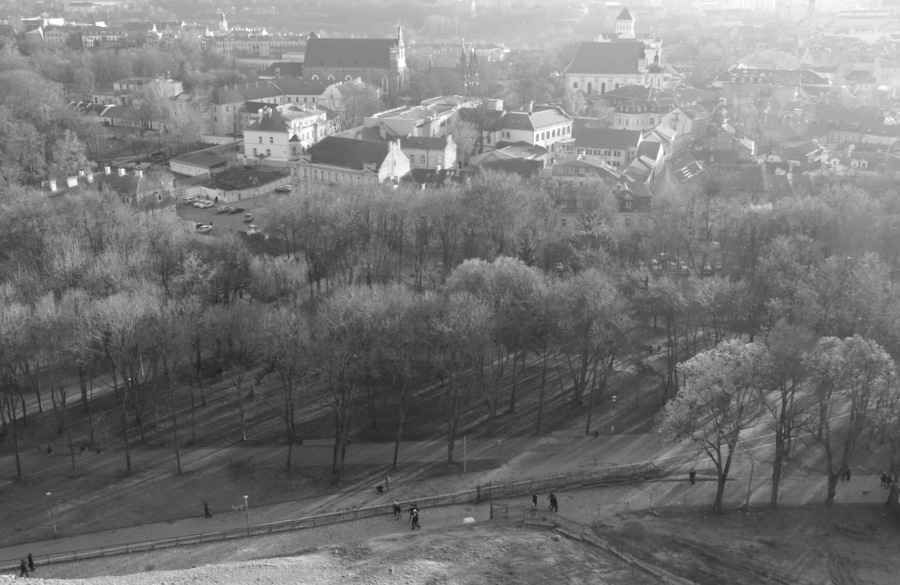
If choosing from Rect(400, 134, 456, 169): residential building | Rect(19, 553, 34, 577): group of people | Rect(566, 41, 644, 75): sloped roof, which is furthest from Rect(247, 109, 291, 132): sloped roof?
Rect(19, 553, 34, 577): group of people

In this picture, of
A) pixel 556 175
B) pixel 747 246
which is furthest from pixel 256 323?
pixel 556 175

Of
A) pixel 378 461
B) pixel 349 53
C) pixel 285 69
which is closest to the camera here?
pixel 378 461

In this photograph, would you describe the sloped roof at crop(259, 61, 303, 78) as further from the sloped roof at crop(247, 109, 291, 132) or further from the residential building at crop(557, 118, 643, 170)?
the residential building at crop(557, 118, 643, 170)

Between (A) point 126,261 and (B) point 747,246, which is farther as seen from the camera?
(B) point 747,246

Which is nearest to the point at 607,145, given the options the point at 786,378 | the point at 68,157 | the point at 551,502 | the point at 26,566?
the point at 786,378

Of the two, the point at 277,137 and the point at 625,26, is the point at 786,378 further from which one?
the point at 625,26

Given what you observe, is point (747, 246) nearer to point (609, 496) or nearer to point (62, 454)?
point (609, 496)

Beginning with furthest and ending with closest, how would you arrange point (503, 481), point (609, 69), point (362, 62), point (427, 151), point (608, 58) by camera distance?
1. point (362, 62)
2. point (608, 58)
3. point (609, 69)
4. point (427, 151)
5. point (503, 481)
